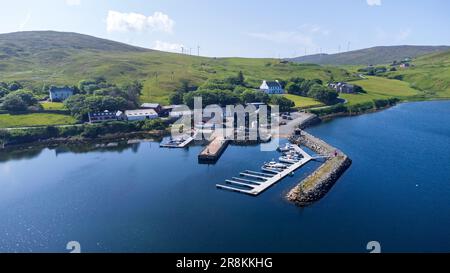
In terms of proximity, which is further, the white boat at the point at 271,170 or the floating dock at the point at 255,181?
the white boat at the point at 271,170

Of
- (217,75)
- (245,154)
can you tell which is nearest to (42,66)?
(217,75)

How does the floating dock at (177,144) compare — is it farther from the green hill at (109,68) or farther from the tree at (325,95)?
the tree at (325,95)

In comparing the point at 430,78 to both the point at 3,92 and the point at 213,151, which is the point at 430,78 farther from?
the point at 3,92

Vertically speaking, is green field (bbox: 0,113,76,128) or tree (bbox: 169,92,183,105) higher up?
tree (bbox: 169,92,183,105)

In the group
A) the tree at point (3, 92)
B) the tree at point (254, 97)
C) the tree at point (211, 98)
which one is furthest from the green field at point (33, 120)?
the tree at point (254, 97)

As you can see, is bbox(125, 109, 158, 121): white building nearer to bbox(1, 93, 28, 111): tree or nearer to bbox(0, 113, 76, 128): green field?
bbox(0, 113, 76, 128): green field

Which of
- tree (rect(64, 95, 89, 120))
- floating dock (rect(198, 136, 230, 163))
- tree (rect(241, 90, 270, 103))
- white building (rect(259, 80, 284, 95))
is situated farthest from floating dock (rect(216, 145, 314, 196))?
white building (rect(259, 80, 284, 95))

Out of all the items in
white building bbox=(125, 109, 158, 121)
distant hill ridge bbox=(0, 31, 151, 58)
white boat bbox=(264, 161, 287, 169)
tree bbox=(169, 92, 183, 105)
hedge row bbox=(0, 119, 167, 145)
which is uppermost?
distant hill ridge bbox=(0, 31, 151, 58)
